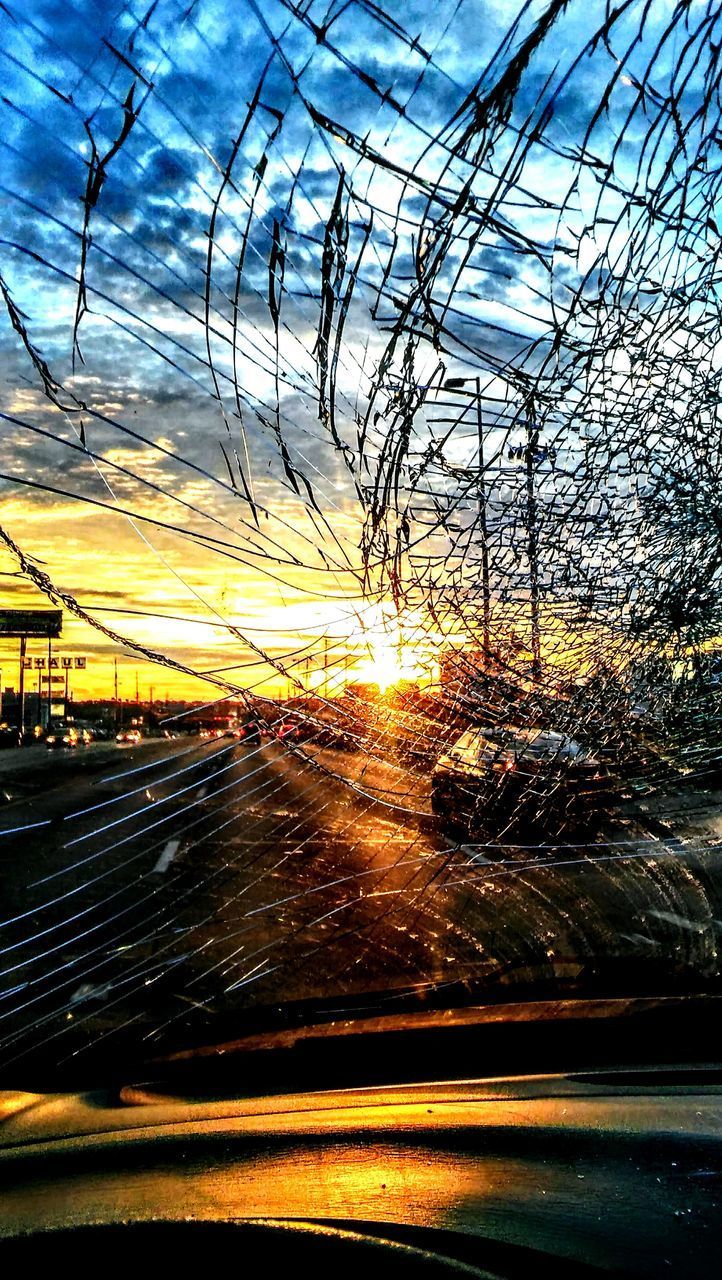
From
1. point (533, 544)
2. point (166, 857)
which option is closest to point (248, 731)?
point (533, 544)

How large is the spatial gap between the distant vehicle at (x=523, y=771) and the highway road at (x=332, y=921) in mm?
148

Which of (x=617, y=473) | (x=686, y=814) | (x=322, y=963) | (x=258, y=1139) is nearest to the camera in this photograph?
(x=258, y=1139)

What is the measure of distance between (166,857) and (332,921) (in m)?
3.82

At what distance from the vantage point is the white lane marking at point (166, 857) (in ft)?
28.1

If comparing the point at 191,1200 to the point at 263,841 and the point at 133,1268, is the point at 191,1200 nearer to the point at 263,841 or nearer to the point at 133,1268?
the point at 133,1268

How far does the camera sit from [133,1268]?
1712 mm

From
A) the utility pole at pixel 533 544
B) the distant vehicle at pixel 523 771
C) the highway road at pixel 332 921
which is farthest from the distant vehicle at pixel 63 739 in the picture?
the utility pole at pixel 533 544

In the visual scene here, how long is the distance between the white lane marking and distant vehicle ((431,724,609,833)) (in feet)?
20.0

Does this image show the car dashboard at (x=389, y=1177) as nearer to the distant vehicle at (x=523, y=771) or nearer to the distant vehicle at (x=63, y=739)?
the distant vehicle at (x=523, y=771)

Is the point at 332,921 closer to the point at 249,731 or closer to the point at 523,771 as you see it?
the point at 523,771

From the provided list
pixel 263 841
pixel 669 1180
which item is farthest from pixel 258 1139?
pixel 263 841

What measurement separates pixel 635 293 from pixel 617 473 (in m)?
0.50

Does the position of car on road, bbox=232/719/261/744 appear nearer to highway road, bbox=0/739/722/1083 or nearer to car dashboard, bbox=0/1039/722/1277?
Answer: highway road, bbox=0/739/722/1083

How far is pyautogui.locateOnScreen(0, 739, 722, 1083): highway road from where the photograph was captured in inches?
128
